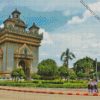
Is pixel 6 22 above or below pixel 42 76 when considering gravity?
above

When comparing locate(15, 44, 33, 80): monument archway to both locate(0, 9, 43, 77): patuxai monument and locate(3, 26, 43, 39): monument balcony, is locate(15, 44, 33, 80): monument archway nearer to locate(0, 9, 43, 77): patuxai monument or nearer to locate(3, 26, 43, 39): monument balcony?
locate(0, 9, 43, 77): patuxai monument

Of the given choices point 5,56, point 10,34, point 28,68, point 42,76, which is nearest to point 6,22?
point 10,34

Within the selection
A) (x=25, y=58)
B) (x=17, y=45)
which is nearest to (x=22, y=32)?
(x=17, y=45)

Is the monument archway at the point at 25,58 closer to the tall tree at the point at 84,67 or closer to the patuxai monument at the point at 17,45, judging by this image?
the patuxai monument at the point at 17,45

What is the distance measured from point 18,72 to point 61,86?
77.7ft

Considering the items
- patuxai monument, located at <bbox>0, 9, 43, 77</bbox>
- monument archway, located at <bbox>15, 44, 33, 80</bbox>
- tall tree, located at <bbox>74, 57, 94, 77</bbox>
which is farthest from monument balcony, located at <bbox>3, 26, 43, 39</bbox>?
tall tree, located at <bbox>74, 57, 94, 77</bbox>

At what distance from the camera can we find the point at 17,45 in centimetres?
7119

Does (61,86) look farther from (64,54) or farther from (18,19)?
(64,54)

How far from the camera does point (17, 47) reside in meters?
71.1

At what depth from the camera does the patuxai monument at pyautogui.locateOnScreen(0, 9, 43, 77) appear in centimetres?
6856

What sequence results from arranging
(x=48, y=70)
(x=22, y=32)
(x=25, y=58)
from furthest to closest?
(x=25, y=58)
(x=22, y=32)
(x=48, y=70)

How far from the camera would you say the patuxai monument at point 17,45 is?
6856 cm

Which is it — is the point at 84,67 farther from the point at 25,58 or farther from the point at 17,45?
the point at 17,45

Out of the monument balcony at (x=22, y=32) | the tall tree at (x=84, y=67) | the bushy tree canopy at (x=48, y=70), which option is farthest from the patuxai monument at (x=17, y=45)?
the tall tree at (x=84, y=67)
